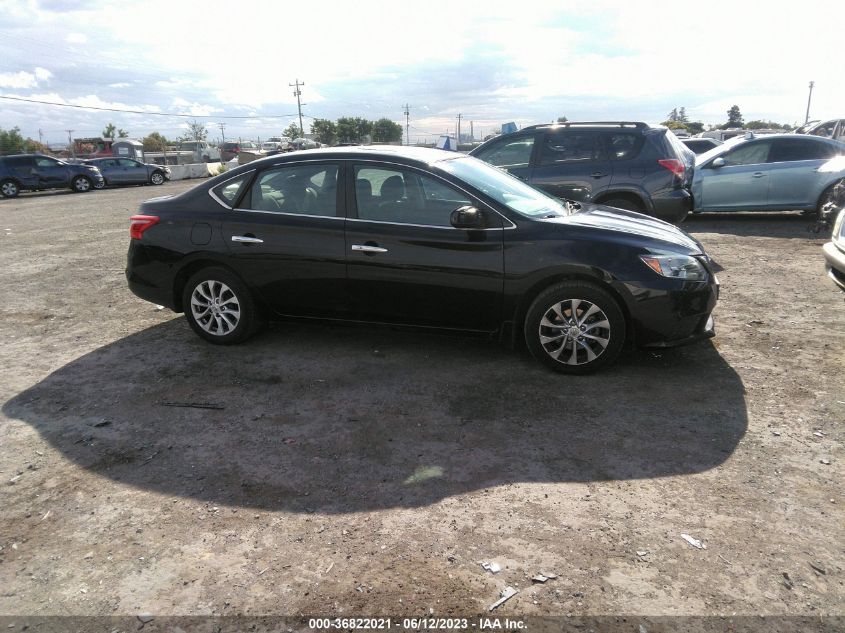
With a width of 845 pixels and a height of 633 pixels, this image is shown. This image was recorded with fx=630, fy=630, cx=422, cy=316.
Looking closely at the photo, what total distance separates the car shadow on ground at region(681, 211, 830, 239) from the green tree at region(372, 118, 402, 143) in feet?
244

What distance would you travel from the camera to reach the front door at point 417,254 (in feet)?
15.6

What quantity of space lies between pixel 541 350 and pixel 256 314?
8.00 ft

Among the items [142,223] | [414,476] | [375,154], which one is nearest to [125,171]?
[142,223]

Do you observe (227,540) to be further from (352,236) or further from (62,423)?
(352,236)

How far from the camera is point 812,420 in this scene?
399 cm

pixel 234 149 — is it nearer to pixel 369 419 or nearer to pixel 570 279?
pixel 570 279

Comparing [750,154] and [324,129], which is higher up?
[324,129]

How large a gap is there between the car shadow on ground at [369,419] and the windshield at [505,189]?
4.01 feet

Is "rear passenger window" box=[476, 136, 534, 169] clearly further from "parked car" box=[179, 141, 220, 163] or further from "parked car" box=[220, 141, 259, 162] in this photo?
"parked car" box=[220, 141, 259, 162]

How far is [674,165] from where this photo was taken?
8.89m

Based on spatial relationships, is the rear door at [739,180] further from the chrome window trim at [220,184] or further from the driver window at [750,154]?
the chrome window trim at [220,184]

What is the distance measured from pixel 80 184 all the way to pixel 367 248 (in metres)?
26.3

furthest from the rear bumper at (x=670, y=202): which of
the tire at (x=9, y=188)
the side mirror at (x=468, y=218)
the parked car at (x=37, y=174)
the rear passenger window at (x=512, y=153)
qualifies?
the tire at (x=9, y=188)

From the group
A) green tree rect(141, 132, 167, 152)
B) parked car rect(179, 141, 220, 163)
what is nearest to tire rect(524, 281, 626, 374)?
parked car rect(179, 141, 220, 163)
